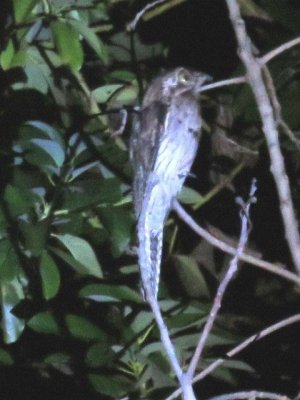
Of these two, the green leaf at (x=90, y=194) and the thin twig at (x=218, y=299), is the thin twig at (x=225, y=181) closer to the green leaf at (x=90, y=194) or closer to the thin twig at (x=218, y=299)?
Result: the green leaf at (x=90, y=194)

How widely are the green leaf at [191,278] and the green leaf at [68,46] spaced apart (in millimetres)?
704

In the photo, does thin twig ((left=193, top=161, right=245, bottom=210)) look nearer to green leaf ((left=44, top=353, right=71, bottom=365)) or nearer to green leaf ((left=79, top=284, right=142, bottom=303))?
green leaf ((left=79, top=284, right=142, bottom=303))

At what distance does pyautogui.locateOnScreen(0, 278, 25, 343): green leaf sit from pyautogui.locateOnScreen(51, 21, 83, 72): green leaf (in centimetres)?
46

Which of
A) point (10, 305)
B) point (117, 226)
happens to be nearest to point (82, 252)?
point (117, 226)

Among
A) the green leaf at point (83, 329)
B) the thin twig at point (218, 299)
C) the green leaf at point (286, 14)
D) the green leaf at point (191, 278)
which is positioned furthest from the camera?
the green leaf at point (191, 278)

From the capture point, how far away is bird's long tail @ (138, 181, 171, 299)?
173 centimetres

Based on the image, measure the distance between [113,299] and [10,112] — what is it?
537mm

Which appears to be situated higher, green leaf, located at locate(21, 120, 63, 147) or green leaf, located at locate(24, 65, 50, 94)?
green leaf, located at locate(24, 65, 50, 94)

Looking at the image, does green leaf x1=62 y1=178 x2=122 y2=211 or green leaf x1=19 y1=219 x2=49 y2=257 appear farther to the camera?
green leaf x1=62 y1=178 x2=122 y2=211

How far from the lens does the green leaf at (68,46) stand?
195 centimetres

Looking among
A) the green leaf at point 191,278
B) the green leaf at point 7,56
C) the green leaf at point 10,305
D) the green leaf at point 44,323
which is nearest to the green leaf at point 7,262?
the green leaf at point 10,305

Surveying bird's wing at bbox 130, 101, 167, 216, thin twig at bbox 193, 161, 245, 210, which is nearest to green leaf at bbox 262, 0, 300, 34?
bird's wing at bbox 130, 101, 167, 216

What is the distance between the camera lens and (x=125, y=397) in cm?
211

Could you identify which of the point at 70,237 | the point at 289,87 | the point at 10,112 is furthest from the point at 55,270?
the point at 289,87
